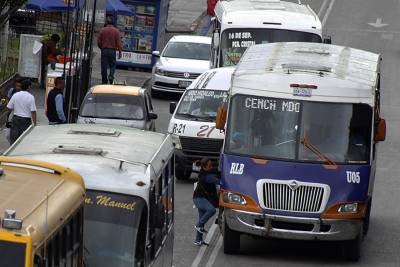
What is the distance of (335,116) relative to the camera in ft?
61.1

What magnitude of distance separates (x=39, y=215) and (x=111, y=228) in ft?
8.89

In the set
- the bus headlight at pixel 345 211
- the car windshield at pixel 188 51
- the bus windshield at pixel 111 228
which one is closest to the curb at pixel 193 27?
the car windshield at pixel 188 51

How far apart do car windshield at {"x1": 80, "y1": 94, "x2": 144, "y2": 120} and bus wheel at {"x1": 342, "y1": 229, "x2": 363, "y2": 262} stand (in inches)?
291

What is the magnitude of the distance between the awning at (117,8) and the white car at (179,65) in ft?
6.96

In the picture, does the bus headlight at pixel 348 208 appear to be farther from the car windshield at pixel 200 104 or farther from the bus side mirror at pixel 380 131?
the car windshield at pixel 200 104

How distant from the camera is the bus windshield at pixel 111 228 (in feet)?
39.1

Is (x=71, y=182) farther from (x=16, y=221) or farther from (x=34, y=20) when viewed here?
(x=34, y=20)

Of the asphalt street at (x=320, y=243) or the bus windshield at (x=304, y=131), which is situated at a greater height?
the bus windshield at (x=304, y=131)

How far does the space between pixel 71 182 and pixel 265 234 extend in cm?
794

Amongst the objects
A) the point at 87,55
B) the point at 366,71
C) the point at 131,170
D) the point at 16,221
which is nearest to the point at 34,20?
the point at 87,55

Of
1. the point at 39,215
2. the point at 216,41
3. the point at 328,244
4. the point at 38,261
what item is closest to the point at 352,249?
the point at 328,244

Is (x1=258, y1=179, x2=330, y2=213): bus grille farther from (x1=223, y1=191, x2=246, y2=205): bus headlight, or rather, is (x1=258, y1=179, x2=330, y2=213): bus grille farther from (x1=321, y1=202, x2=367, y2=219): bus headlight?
(x1=223, y1=191, x2=246, y2=205): bus headlight

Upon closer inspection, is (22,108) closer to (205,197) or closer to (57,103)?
(57,103)

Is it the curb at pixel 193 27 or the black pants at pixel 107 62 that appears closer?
the black pants at pixel 107 62
